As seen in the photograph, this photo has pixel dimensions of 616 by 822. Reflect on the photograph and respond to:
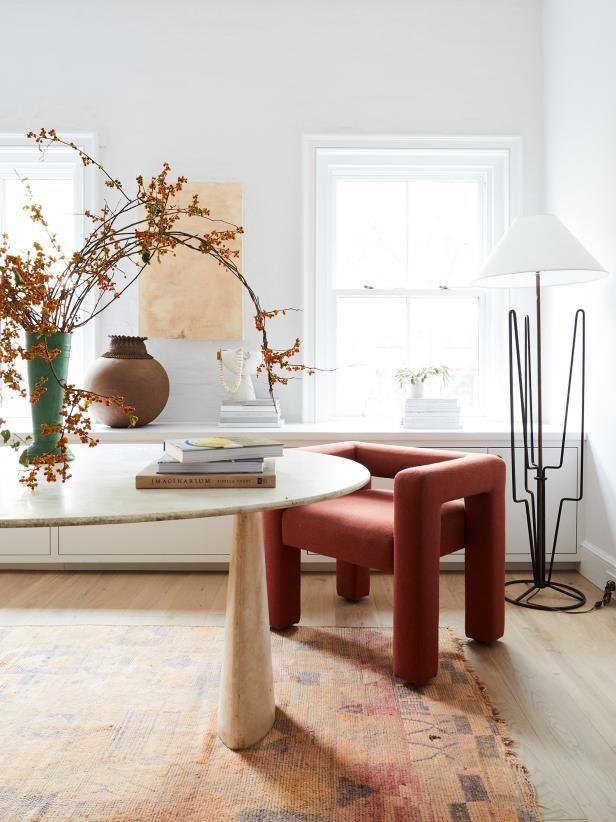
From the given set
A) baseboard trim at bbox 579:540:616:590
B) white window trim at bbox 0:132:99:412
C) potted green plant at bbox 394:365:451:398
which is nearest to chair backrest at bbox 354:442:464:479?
potted green plant at bbox 394:365:451:398

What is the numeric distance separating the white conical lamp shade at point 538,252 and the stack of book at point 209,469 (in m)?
1.56

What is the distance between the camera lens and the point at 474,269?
12.5 ft

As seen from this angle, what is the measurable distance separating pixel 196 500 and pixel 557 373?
261 centimetres

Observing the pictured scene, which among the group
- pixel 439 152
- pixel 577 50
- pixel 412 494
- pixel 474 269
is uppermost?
pixel 577 50

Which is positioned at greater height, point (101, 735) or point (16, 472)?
point (16, 472)

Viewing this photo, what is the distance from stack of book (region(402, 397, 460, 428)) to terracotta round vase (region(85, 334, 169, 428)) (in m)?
1.22

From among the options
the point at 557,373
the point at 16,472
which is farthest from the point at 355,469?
the point at 557,373

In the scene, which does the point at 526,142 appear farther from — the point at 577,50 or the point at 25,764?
the point at 25,764

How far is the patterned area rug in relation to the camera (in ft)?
4.98

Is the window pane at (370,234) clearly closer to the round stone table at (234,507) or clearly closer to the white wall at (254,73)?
the white wall at (254,73)

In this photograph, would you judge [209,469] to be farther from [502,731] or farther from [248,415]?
[248,415]

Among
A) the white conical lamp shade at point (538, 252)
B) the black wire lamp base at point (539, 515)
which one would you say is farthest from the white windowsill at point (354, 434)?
the white conical lamp shade at point (538, 252)

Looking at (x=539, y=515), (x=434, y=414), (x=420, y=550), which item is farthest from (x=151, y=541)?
(x=539, y=515)

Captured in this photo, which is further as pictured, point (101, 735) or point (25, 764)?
point (101, 735)
